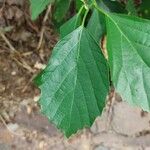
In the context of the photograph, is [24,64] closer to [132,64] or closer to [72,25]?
[72,25]

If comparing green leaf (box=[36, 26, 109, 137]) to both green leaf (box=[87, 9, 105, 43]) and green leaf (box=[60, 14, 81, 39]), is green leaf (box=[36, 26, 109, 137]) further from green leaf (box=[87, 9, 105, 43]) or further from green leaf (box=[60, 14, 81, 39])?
green leaf (box=[87, 9, 105, 43])

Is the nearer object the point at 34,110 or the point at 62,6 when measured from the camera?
the point at 62,6

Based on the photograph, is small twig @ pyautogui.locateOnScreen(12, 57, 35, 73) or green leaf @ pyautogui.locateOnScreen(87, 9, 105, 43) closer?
green leaf @ pyautogui.locateOnScreen(87, 9, 105, 43)

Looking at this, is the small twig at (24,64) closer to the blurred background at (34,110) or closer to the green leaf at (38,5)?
the blurred background at (34,110)

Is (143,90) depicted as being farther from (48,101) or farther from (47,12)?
(47,12)

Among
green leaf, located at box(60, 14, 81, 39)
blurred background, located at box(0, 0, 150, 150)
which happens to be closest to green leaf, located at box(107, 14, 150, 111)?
green leaf, located at box(60, 14, 81, 39)

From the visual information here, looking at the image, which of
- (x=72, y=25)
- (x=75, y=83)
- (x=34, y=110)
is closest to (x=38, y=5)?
(x=72, y=25)

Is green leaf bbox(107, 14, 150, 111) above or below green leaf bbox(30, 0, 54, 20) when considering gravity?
below

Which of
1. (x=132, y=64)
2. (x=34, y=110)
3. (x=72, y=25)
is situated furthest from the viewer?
(x=34, y=110)
